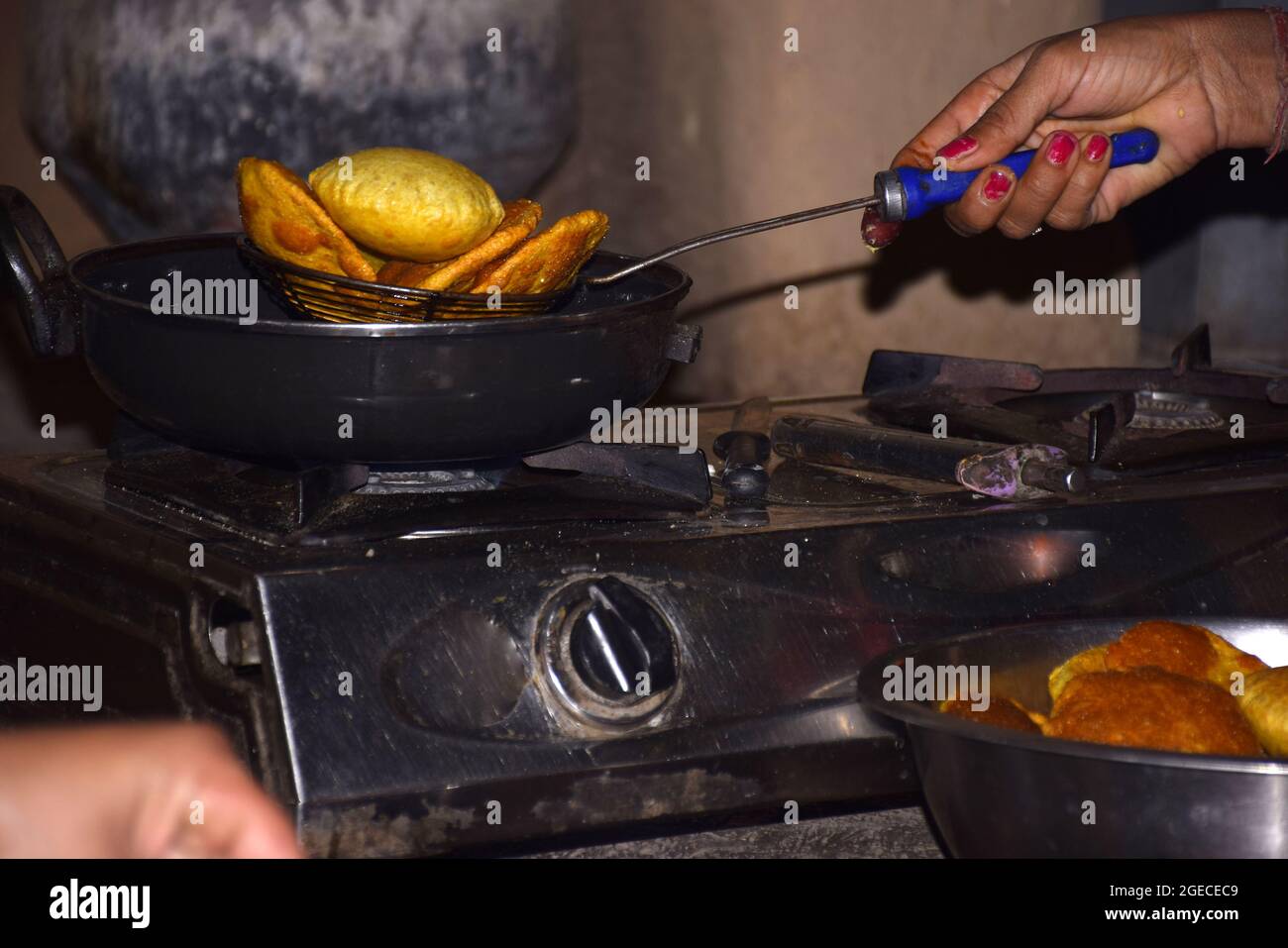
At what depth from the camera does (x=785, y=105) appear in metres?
1.91

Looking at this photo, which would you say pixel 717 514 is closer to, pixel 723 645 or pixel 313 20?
pixel 723 645

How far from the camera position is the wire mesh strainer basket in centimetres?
80

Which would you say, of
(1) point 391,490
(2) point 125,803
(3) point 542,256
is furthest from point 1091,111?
(2) point 125,803

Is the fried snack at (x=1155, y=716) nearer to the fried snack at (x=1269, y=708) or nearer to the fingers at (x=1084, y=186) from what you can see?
the fried snack at (x=1269, y=708)

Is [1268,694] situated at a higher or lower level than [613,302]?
lower

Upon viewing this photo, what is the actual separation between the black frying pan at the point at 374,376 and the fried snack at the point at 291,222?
0.22 ft

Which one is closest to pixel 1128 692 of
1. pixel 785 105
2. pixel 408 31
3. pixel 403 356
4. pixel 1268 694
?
pixel 1268 694

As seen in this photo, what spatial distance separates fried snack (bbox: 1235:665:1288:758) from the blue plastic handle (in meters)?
0.44

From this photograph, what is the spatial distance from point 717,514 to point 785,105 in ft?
3.87

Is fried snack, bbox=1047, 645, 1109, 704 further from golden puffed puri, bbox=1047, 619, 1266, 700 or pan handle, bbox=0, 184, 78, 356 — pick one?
pan handle, bbox=0, 184, 78, 356

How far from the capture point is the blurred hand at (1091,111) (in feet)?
3.72

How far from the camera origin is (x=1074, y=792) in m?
0.62

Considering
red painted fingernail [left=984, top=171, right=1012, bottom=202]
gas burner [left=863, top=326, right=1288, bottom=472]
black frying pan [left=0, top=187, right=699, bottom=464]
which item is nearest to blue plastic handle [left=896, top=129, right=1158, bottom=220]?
red painted fingernail [left=984, top=171, right=1012, bottom=202]

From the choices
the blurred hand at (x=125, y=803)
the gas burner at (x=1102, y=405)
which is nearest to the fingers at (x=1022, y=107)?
the gas burner at (x=1102, y=405)
